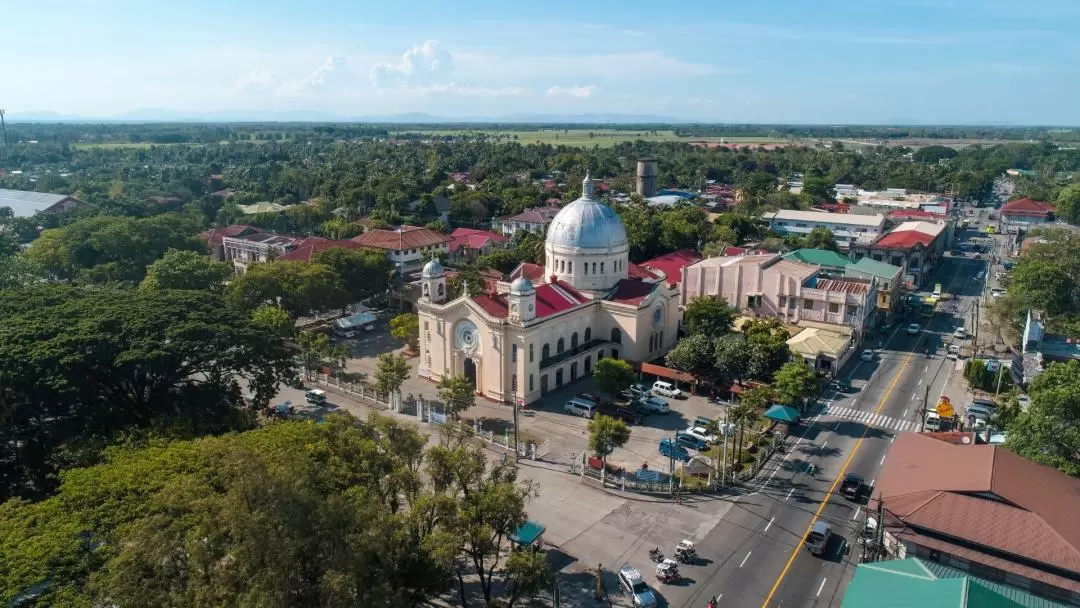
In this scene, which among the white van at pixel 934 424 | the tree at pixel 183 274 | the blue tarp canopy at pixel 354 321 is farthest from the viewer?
the blue tarp canopy at pixel 354 321

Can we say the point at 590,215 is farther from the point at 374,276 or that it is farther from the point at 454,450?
the point at 454,450

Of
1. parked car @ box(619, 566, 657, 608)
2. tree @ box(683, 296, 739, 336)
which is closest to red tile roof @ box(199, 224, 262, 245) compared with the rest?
tree @ box(683, 296, 739, 336)

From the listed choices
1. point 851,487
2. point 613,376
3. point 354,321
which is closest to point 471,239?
point 354,321

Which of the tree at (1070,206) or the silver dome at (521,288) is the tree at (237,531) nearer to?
the silver dome at (521,288)

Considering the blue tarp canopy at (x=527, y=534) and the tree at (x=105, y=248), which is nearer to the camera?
the blue tarp canopy at (x=527, y=534)

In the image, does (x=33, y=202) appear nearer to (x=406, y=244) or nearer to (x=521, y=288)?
(x=406, y=244)

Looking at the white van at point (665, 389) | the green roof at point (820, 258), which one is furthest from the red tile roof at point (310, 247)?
the green roof at point (820, 258)

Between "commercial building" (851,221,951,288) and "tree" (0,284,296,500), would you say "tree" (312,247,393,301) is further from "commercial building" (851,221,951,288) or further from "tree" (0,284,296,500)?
"commercial building" (851,221,951,288)
